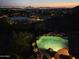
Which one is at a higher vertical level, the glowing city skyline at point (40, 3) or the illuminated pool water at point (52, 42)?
the glowing city skyline at point (40, 3)

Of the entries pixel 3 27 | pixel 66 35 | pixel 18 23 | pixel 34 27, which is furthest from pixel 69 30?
pixel 3 27

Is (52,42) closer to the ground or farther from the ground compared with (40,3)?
closer to the ground

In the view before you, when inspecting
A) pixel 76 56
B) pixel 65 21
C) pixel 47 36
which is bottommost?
pixel 76 56

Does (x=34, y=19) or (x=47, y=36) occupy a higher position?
(x=34, y=19)

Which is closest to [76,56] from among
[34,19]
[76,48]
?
[76,48]

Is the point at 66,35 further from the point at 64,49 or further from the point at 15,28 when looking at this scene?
the point at 15,28

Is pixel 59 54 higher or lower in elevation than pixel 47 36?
lower

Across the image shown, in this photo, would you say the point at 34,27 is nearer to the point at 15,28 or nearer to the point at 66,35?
the point at 15,28

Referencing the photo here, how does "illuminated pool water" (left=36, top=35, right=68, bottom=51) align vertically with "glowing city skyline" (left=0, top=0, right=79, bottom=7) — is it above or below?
below
